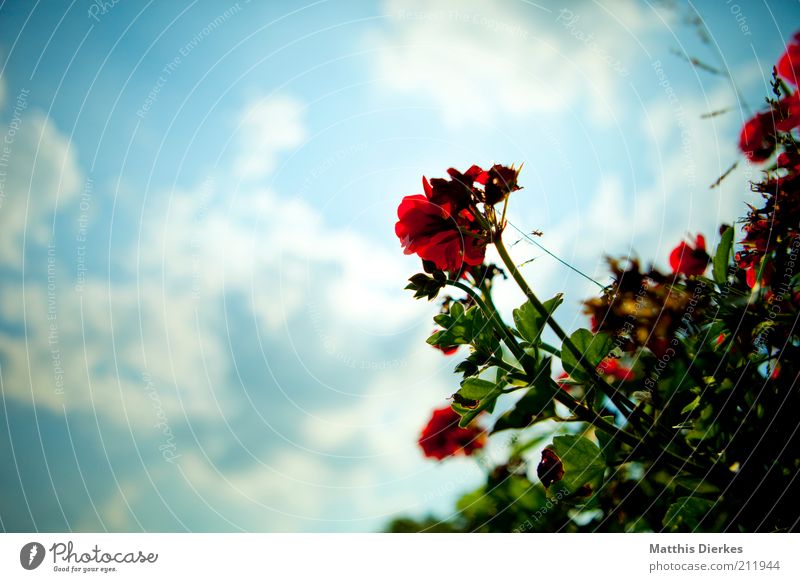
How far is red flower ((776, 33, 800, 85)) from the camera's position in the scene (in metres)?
0.85

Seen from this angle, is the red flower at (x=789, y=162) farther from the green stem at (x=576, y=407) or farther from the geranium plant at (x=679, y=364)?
the green stem at (x=576, y=407)

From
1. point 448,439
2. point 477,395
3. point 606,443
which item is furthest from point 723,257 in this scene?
point 448,439

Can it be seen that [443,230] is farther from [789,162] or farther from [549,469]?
[789,162]

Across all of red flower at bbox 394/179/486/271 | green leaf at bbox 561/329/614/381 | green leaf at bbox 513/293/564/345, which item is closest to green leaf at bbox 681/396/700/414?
green leaf at bbox 561/329/614/381

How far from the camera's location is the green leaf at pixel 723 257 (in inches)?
33.0

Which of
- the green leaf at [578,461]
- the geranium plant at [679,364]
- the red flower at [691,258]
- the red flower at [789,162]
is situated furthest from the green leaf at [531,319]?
the red flower at [789,162]

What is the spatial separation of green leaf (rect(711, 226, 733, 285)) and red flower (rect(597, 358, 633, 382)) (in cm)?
26

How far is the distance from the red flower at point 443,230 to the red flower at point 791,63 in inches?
23.6

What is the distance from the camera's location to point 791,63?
0.86 m

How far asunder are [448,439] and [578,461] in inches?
22.7

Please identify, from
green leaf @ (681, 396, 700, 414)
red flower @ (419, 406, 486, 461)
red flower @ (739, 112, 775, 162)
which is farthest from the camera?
red flower @ (419, 406, 486, 461)

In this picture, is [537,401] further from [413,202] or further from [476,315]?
[413,202]

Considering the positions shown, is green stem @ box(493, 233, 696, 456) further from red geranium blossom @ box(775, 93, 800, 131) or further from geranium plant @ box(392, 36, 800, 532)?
red geranium blossom @ box(775, 93, 800, 131)
